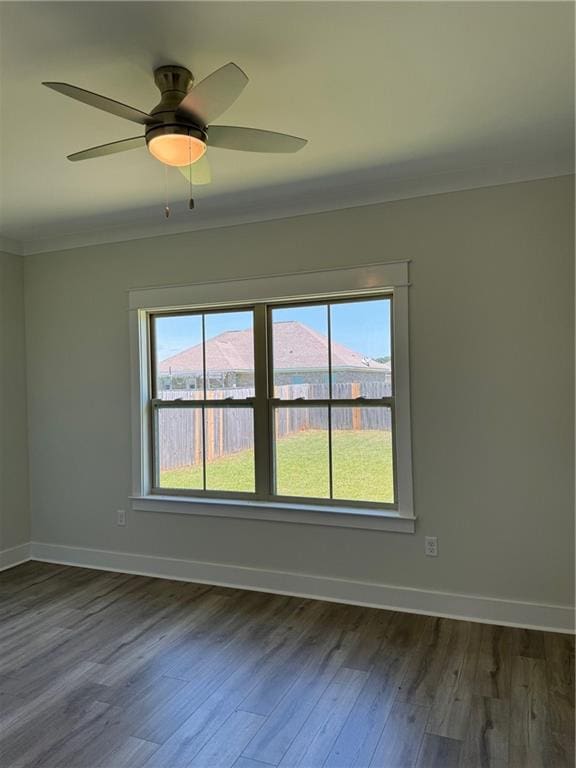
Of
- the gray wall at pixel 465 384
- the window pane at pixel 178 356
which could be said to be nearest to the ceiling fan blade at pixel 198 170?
the gray wall at pixel 465 384

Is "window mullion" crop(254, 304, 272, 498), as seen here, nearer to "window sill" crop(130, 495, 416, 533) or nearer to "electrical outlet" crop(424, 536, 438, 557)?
"window sill" crop(130, 495, 416, 533)

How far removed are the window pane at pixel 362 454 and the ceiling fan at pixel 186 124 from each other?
182 cm

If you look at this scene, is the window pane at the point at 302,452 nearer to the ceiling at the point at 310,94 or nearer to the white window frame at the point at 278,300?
the white window frame at the point at 278,300

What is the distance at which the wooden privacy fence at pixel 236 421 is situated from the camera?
333cm

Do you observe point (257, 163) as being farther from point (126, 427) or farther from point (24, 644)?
point (24, 644)

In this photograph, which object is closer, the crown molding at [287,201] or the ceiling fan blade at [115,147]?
the ceiling fan blade at [115,147]

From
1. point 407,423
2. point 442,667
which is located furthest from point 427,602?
point 407,423

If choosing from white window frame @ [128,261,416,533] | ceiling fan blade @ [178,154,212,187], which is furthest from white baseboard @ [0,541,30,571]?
ceiling fan blade @ [178,154,212,187]

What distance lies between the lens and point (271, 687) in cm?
235

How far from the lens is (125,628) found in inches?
116

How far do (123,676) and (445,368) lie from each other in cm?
236

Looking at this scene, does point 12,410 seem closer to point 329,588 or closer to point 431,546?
point 329,588

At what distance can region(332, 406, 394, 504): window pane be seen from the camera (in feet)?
10.7

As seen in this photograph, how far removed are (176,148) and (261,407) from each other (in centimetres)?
199
